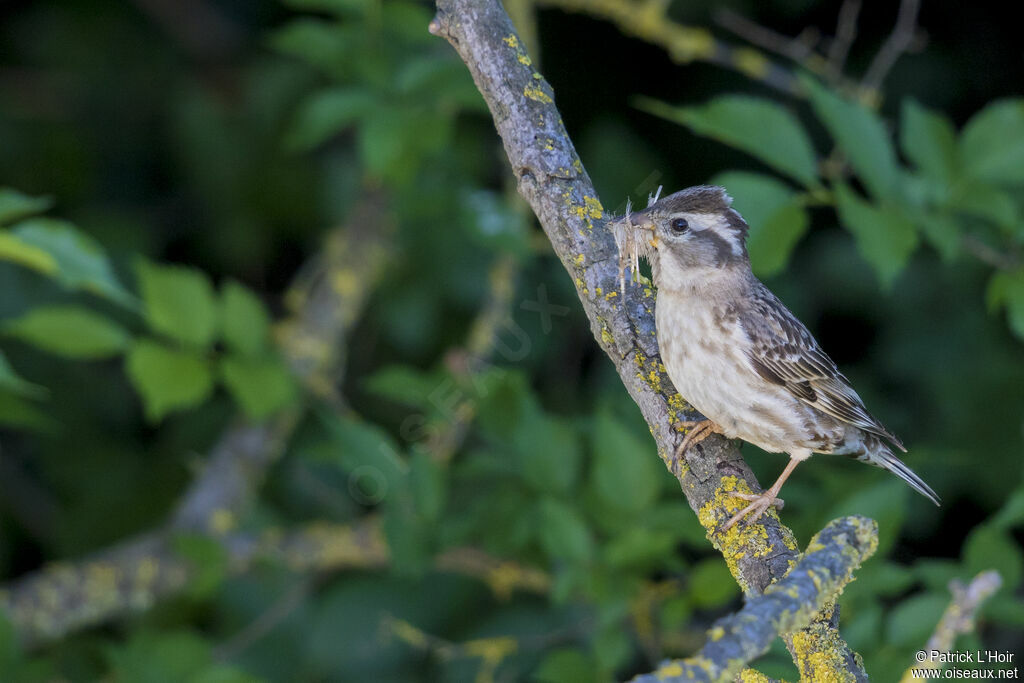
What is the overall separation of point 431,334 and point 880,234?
3374 millimetres

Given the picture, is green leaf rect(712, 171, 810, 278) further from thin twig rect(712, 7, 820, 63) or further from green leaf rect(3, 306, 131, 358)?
green leaf rect(3, 306, 131, 358)

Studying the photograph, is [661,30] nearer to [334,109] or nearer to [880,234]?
[334,109]

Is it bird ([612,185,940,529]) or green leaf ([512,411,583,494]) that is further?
green leaf ([512,411,583,494])

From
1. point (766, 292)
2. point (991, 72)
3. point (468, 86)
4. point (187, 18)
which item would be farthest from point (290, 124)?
point (991, 72)

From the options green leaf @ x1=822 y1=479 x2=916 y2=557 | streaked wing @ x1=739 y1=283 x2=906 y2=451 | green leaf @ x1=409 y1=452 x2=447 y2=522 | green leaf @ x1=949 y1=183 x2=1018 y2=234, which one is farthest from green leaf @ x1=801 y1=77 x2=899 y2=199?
green leaf @ x1=409 y1=452 x2=447 y2=522

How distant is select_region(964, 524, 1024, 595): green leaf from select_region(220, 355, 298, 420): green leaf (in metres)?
2.75

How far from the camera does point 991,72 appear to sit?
661 centimetres

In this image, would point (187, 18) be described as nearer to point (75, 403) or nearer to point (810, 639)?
point (75, 403)

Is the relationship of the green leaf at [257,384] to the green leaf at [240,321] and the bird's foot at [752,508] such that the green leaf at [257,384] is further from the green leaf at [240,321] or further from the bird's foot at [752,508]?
the bird's foot at [752,508]

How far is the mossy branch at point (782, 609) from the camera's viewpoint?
64.9 inches

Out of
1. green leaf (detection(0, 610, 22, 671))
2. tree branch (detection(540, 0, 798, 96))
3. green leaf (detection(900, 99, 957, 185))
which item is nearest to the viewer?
green leaf (detection(900, 99, 957, 185))

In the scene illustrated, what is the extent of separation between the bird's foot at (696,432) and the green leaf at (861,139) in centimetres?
154

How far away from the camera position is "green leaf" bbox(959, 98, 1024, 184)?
157 inches

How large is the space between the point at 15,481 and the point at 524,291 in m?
3.51
